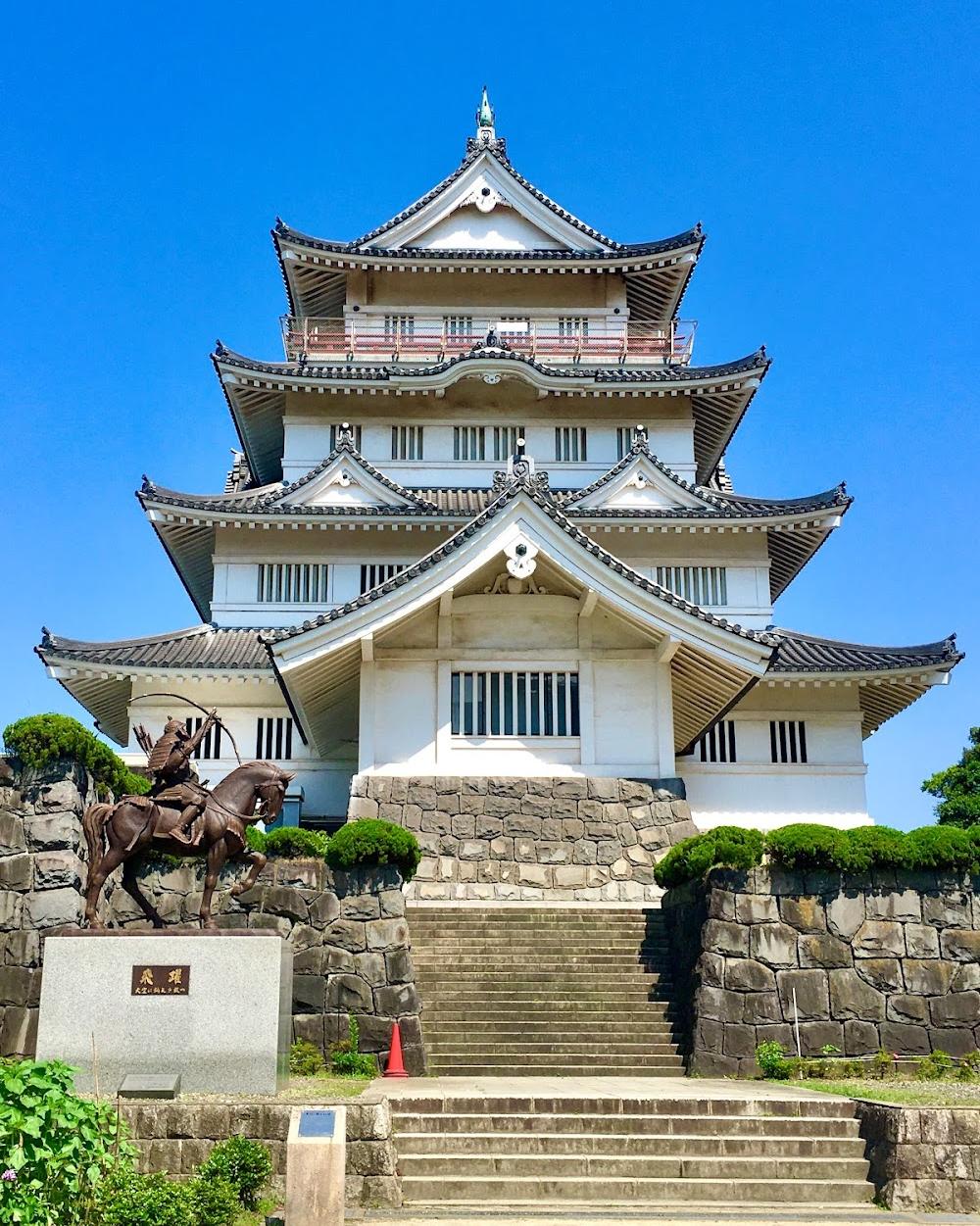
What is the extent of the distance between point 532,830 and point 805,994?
22.5 feet

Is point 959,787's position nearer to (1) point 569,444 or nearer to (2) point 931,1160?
(1) point 569,444

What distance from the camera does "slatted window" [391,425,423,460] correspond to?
105ft

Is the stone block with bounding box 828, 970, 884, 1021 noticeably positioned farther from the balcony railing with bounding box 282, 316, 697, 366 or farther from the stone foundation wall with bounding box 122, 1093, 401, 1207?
the balcony railing with bounding box 282, 316, 697, 366

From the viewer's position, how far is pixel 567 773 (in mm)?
22078

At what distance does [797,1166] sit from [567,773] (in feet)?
37.1

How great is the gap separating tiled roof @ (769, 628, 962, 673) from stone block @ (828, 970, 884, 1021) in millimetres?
10215

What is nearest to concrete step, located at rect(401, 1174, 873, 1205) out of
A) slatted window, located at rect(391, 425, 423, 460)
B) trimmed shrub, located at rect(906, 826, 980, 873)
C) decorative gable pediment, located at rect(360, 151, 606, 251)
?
trimmed shrub, located at rect(906, 826, 980, 873)

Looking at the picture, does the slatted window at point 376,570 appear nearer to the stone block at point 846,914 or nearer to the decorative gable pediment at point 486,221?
the decorative gable pediment at point 486,221

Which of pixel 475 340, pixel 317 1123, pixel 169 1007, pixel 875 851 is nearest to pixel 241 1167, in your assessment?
pixel 317 1123

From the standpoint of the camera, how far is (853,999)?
51.1 feet

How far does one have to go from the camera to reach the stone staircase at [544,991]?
51.2 feet

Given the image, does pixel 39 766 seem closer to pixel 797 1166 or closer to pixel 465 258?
pixel 797 1166

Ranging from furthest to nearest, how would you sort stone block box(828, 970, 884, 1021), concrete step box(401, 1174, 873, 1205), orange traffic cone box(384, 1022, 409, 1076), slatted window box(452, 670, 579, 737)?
slatted window box(452, 670, 579, 737) < stone block box(828, 970, 884, 1021) < orange traffic cone box(384, 1022, 409, 1076) < concrete step box(401, 1174, 873, 1205)

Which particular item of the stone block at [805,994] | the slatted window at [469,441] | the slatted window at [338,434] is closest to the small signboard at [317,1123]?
the stone block at [805,994]
